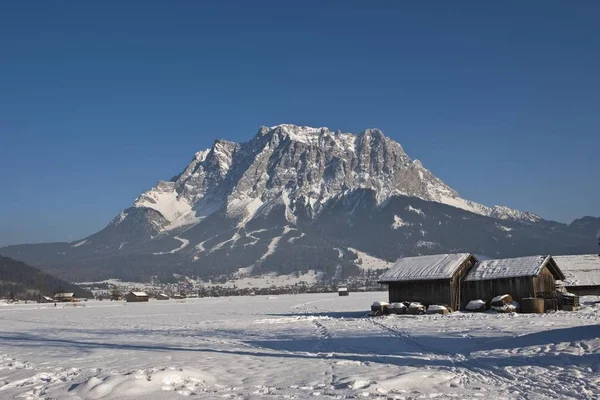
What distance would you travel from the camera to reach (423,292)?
53.5 meters

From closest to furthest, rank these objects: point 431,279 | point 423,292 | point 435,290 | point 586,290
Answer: point 435,290 → point 431,279 → point 423,292 → point 586,290

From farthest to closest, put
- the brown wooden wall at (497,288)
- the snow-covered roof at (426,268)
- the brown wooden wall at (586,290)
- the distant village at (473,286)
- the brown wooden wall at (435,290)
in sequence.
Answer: the brown wooden wall at (586,290)
the snow-covered roof at (426,268)
the brown wooden wall at (435,290)
the brown wooden wall at (497,288)
the distant village at (473,286)

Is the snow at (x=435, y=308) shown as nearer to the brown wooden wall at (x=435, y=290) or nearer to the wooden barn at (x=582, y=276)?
the brown wooden wall at (x=435, y=290)

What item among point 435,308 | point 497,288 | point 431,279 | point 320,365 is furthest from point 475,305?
point 320,365

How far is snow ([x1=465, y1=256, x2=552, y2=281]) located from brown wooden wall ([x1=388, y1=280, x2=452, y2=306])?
244 cm

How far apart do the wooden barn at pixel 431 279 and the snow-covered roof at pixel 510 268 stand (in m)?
1.23

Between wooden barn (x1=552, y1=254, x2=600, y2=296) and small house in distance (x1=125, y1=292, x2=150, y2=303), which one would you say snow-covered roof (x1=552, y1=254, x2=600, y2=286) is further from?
small house in distance (x1=125, y1=292, x2=150, y2=303)

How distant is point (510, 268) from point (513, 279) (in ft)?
5.03

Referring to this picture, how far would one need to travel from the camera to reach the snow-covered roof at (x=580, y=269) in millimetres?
62938

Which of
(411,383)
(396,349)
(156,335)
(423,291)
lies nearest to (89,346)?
(156,335)

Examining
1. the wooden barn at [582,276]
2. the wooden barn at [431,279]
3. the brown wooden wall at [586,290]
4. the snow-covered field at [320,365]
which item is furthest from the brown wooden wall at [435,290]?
the snow-covered field at [320,365]

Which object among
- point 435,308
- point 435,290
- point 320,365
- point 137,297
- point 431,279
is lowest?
point 137,297

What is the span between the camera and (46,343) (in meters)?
32.3

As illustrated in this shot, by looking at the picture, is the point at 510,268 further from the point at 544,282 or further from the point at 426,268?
the point at 426,268
